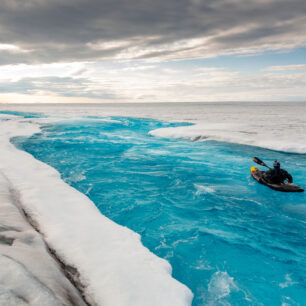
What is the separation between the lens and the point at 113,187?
11.3 meters

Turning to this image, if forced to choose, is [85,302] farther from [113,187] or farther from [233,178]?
[233,178]

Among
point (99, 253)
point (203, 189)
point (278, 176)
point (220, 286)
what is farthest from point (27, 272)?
point (278, 176)

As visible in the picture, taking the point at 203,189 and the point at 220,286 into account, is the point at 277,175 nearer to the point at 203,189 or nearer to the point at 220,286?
the point at 203,189

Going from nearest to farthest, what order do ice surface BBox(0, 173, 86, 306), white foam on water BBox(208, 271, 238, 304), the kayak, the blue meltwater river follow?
ice surface BBox(0, 173, 86, 306)
white foam on water BBox(208, 271, 238, 304)
the blue meltwater river
the kayak

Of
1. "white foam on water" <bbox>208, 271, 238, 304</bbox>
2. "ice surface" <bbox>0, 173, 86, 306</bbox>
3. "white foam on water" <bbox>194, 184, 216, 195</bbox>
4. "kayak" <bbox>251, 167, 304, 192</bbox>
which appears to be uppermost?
"ice surface" <bbox>0, 173, 86, 306</bbox>

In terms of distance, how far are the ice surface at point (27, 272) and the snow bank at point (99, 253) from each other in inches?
17.5

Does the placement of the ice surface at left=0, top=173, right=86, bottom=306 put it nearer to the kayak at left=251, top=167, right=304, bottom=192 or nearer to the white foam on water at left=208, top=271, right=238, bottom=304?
the white foam on water at left=208, top=271, right=238, bottom=304

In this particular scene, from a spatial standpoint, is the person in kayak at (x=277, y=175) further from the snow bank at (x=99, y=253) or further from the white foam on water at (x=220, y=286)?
the snow bank at (x=99, y=253)

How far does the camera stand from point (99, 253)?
16.6ft

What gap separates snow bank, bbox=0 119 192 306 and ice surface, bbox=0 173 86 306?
445mm

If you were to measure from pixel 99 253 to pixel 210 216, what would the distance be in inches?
194

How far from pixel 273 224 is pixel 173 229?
141 inches

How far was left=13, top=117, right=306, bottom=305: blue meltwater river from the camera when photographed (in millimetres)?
5480

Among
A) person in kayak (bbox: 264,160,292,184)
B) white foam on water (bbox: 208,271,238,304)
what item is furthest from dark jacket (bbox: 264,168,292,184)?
white foam on water (bbox: 208,271,238,304)
